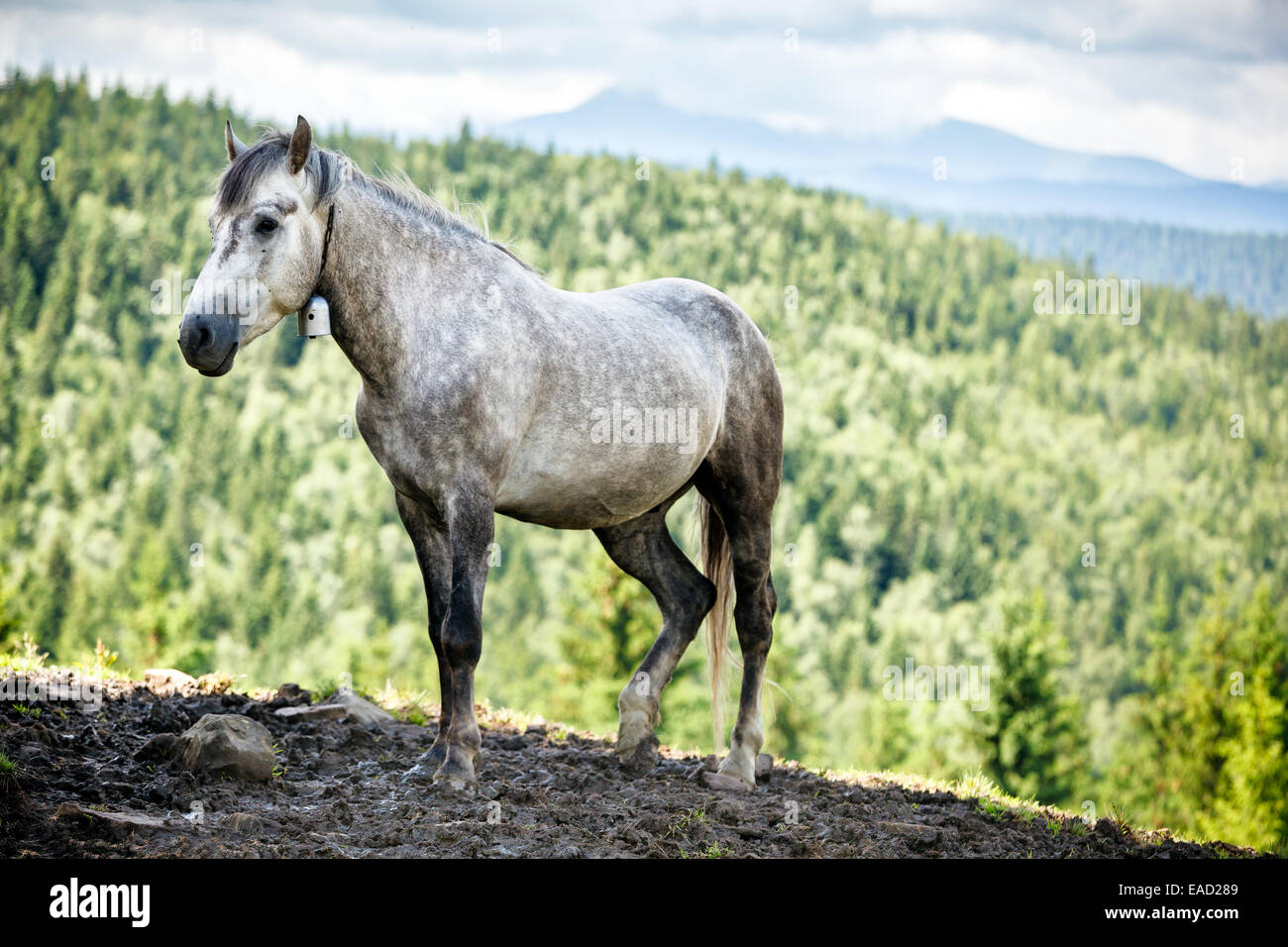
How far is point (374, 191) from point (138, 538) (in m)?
A: 121

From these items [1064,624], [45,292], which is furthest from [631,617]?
[45,292]

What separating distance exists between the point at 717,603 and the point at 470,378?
3094 mm

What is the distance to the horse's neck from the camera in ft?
21.4

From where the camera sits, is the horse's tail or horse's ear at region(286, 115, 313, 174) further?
the horse's tail

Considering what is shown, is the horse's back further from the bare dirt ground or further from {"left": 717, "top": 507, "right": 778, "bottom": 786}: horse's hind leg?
the bare dirt ground

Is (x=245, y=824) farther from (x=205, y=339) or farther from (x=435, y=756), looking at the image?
(x=205, y=339)

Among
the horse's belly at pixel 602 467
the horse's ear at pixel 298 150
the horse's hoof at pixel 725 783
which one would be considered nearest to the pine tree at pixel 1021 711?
the horse's hoof at pixel 725 783

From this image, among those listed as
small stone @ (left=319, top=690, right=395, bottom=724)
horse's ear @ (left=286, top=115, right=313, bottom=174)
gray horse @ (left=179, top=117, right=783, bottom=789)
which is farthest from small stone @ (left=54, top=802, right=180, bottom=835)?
horse's ear @ (left=286, top=115, right=313, bottom=174)

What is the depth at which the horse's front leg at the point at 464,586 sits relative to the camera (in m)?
6.39

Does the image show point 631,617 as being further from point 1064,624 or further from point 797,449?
point 797,449

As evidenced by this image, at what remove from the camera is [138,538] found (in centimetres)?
11606

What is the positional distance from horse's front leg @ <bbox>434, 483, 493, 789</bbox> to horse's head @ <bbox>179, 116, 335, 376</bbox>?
1.44 metres

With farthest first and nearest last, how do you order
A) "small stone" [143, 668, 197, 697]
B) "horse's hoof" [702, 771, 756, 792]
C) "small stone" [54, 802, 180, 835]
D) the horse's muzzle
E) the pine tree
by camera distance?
the pine tree → "small stone" [143, 668, 197, 697] → "horse's hoof" [702, 771, 756, 792] → the horse's muzzle → "small stone" [54, 802, 180, 835]

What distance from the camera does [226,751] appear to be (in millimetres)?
6398
